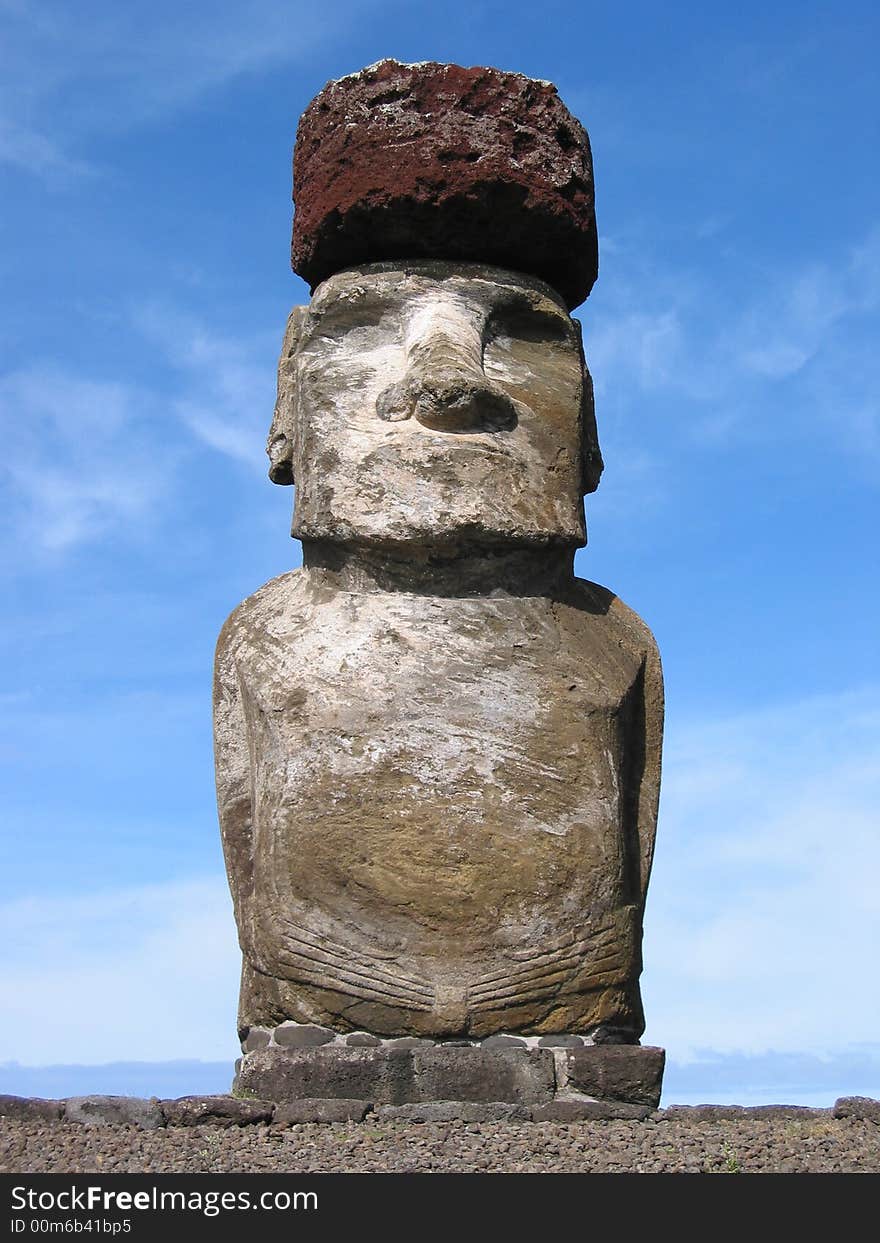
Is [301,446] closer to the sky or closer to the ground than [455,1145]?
closer to the sky

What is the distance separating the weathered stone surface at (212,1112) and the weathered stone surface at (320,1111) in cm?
6

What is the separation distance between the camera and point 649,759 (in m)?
8.38

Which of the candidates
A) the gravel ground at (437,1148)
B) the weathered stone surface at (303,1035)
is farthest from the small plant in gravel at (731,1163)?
the weathered stone surface at (303,1035)

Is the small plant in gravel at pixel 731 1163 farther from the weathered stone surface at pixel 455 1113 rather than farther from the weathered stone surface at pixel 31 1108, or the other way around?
the weathered stone surface at pixel 31 1108

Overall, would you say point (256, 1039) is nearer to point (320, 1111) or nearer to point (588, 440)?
point (320, 1111)

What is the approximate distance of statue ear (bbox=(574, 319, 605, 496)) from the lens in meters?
8.58

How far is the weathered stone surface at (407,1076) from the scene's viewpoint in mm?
7156

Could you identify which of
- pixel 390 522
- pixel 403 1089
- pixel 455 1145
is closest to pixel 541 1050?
pixel 403 1089

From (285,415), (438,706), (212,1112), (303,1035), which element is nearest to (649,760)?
(438,706)

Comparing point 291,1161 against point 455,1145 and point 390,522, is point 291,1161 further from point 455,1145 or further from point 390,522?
point 390,522

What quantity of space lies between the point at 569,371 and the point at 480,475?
0.96 metres

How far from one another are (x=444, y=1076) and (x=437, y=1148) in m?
0.89

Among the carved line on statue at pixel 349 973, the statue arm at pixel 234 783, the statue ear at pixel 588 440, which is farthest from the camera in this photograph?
the statue ear at pixel 588 440

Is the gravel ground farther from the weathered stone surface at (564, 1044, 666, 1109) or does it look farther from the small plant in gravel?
the weathered stone surface at (564, 1044, 666, 1109)
